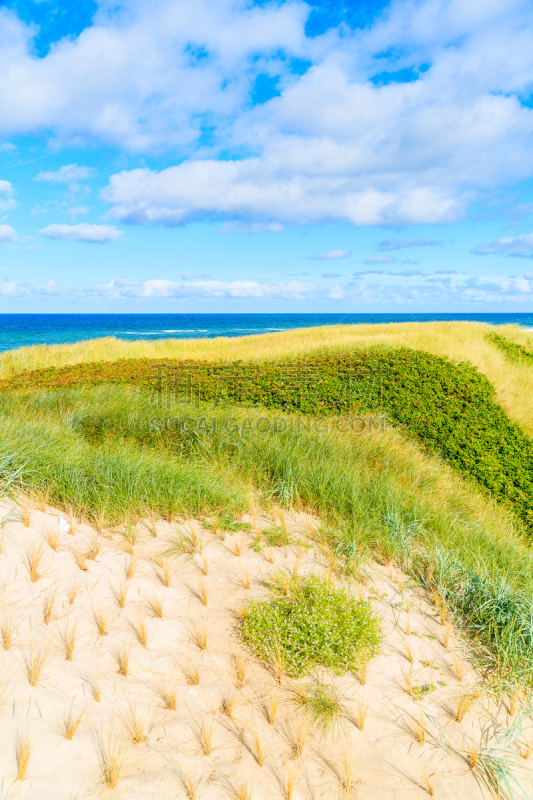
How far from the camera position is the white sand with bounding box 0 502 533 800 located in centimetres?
229

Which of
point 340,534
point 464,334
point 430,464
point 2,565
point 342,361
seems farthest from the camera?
point 464,334

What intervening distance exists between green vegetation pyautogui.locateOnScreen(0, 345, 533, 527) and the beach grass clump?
11.0 feet

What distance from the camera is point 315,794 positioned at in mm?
2275

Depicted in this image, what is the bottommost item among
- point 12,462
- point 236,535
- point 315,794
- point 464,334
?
point 315,794

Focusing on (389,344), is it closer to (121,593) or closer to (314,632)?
(314,632)

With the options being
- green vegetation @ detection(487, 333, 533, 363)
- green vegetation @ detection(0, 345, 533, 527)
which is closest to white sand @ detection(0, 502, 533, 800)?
green vegetation @ detection(0, 345, 533, 527)

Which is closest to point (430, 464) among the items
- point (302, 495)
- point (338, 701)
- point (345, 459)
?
point (345, 459)

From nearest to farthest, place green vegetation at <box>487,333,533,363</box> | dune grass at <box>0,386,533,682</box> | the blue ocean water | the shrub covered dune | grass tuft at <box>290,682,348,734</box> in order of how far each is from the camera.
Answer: grass tuft at <box>290,682,348,734</box> < dune grass at <box>0,386,533,682</box> < the shrub covered dune < green vegetation at <box>487,333,533,363</box> < the blue ocean water

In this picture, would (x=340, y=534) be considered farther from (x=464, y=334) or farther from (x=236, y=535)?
(x=464, y=334)

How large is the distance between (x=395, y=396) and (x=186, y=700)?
26.4 ft

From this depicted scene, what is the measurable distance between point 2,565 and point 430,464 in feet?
19.4

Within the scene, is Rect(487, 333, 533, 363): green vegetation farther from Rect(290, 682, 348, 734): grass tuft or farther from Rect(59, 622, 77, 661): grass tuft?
Rect(59, 622, 77, 661): grass tuft

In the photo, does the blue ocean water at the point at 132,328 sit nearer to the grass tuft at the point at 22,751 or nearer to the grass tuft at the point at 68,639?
the grass tuft at the point at 68,639

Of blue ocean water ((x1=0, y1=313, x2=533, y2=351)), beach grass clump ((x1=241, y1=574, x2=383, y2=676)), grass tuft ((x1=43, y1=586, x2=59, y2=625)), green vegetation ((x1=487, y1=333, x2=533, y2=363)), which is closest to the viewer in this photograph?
beach grass clump ((x1=241, y1=574, x2=383, y2=676))
